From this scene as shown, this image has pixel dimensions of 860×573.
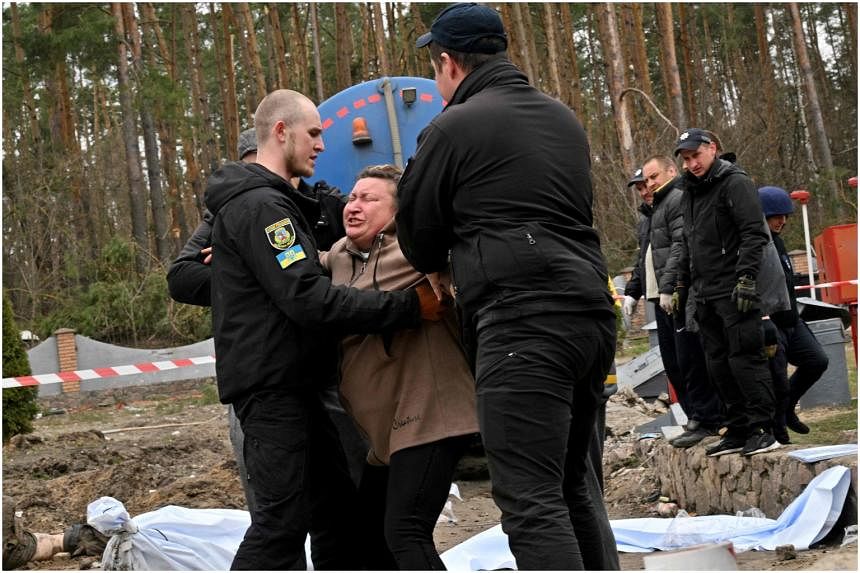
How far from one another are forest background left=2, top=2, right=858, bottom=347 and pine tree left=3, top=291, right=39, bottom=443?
981 centimetres

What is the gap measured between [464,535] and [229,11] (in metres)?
29.3

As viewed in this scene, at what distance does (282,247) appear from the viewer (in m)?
3.92

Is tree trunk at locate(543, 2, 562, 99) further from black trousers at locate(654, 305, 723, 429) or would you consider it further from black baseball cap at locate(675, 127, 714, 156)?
black baseball cap at locate(675, 127, 714, 156)

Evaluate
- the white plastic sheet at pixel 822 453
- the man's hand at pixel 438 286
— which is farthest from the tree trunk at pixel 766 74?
the man's hand at pixel 438 286

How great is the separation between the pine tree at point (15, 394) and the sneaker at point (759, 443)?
32.0 feet

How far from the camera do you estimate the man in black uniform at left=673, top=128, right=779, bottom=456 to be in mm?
6566

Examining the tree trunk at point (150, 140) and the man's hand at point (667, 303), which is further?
the tree trunk at point (150, 140)

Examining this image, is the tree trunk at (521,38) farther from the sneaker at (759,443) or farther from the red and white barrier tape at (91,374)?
the sneaker at (759,443)

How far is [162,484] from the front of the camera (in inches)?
380

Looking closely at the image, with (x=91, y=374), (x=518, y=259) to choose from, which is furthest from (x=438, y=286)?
(x=91, y=374)

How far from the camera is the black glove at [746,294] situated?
21.2 feet

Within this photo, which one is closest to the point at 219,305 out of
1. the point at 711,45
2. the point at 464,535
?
the point at 464,535

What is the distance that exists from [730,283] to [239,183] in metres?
3.54

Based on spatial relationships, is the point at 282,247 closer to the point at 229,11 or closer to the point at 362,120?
the point at 362,120
